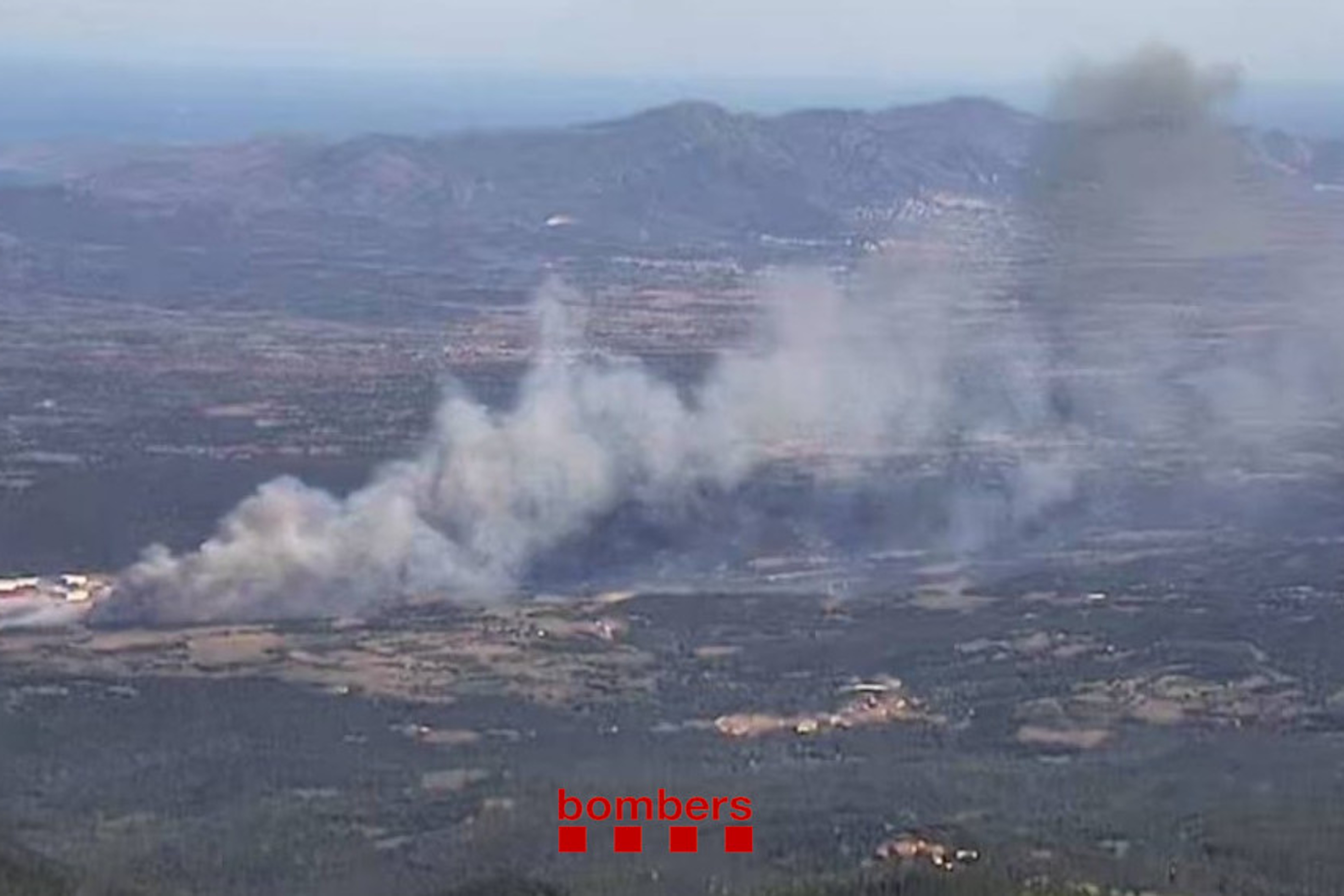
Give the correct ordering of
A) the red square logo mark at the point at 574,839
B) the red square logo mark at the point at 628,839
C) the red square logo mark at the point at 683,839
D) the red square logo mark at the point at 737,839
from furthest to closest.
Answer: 1. the red square logo mark at the point at 574,839
2. the red square logo mark at the point at 628,839
3. the red square logo mark at the point at 683,839
4. the red square logo mark at the point at 737,839

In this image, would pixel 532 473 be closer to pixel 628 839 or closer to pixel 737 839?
pixel 628 839

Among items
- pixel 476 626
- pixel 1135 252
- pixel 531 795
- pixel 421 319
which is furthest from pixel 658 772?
pixel 421 319

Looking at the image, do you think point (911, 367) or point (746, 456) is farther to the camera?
point (911, 367)

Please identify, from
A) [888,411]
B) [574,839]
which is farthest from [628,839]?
[888,411]

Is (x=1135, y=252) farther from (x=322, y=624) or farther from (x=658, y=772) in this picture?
(x=658, y=772)

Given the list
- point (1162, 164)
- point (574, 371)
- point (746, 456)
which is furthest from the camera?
point (574, 371)

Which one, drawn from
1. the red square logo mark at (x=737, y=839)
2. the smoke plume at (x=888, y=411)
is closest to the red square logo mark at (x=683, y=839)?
the red square logo mark at (x=737, y=839)

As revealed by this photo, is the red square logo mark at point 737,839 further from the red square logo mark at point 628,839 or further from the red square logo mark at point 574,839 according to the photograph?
the red square logo mark at point 574,839

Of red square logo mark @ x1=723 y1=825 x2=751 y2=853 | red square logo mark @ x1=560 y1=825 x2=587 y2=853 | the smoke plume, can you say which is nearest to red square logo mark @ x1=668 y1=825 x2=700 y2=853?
red square logo mark @ x1=723 y1=825 x2=751 y2=853
